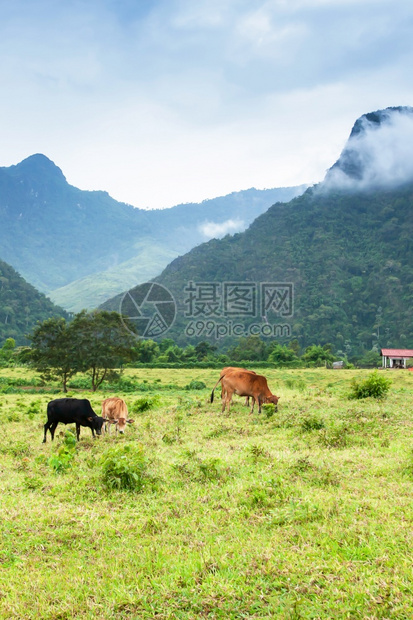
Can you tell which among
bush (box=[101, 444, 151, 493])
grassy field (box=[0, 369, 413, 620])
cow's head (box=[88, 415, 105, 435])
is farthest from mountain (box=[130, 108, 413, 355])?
bush (box=[101, 444, 151, 493])

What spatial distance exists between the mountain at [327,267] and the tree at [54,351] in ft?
220

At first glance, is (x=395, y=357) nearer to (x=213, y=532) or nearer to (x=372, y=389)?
(x=372, y=389)

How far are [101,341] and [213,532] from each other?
3131cm

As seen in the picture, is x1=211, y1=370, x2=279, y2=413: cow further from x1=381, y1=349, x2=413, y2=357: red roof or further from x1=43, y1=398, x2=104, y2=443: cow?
x1=381, y1=349, x2=413, y2=357: red roof

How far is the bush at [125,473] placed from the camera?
293 inches

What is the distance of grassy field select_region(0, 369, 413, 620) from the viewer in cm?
424

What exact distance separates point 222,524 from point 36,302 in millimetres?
123293

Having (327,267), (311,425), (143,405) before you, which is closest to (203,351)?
(143,405)

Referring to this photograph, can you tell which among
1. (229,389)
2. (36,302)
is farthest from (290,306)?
(229,389)

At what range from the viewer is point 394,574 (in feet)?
14.6

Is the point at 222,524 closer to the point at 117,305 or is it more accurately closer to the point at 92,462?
the point at 92,462

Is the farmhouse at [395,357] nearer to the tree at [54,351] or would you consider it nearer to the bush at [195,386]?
the bush at [195,386]

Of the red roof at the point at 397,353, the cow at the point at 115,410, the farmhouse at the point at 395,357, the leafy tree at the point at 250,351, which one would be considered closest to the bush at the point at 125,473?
the cow at the point at 115,410

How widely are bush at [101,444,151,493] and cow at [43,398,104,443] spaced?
17.3ft
